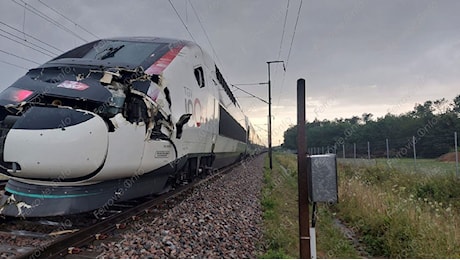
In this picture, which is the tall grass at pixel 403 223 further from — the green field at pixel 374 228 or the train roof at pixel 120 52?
the train roof at pixel 120 52

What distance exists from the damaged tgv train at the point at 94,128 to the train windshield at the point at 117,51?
2cm

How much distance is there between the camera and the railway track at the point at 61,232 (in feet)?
13.0

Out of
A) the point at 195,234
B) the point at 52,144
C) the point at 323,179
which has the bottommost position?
the point at 195,234

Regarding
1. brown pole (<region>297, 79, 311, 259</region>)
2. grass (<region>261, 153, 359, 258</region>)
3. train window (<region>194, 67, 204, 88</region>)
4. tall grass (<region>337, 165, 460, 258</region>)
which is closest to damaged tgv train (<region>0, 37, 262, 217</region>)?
train window (<region>194, 67, 204, 88</region>)

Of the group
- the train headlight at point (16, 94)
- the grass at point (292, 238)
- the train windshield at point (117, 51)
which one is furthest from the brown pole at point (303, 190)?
the train headlight at point (16, 94)

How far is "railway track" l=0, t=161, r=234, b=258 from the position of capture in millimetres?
3977

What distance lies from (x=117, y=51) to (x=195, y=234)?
12.0 ft

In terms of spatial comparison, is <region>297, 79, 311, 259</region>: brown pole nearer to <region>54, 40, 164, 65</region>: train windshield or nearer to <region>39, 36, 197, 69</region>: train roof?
<region>39, 36, 197, 69</region>: train roof

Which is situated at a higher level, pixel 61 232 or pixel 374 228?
pixel 61 232

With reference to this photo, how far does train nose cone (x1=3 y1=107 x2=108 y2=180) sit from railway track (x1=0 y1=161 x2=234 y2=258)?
0.72 meters

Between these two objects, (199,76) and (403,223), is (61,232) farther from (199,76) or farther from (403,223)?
(403,223)

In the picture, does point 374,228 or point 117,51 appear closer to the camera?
point 374,228

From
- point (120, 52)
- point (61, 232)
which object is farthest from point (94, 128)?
point (120, 52)

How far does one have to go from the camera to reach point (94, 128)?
4645 mm
